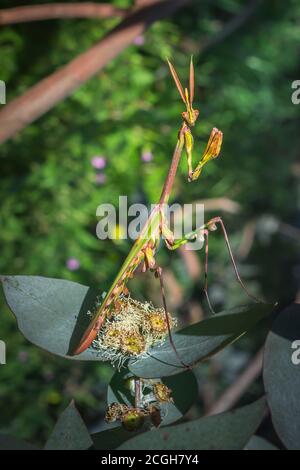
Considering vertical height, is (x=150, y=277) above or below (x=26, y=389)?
above

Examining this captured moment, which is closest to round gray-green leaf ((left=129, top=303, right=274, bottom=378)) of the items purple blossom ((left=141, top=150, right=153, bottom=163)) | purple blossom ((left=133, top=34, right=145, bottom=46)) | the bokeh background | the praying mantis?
the praying mantis

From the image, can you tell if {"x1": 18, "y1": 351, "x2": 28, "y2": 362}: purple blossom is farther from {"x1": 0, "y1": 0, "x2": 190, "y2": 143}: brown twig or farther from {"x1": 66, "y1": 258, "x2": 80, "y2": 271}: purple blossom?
{"x1": 0, "y1": 0, "x2": 190, "y2": 143}: brown twig

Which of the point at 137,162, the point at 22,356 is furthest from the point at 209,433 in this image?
the point at 137,162

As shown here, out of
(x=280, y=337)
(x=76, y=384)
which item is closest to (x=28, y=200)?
(x=76, y=384)

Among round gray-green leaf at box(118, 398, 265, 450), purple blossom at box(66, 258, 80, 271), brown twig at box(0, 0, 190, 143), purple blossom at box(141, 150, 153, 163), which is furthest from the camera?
purple blossom at box(141, 150, 153, 163)

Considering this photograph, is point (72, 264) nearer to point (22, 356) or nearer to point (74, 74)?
point (22, 356)

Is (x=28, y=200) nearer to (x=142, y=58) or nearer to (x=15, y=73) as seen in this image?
(x=15, y=73)

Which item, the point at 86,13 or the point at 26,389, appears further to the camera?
the point at 26,389
